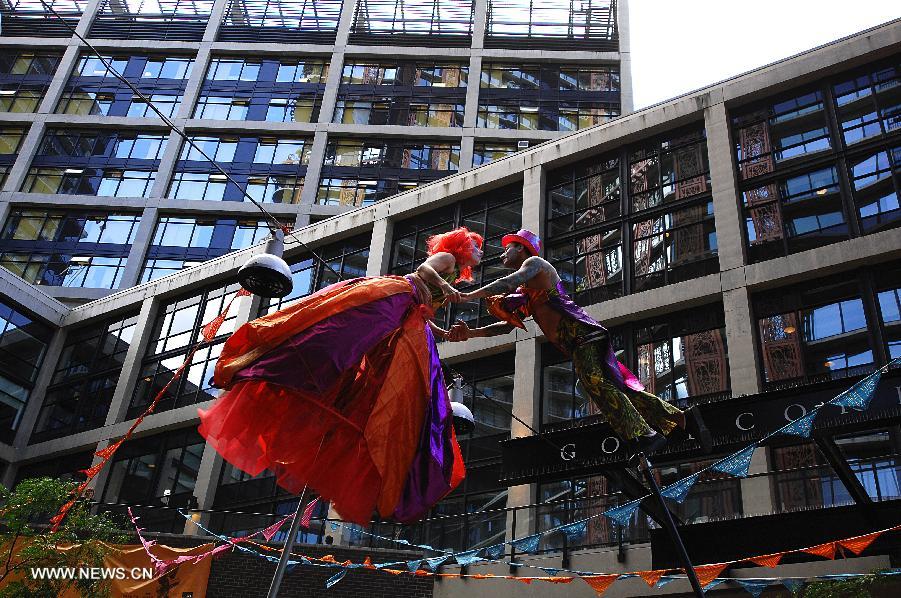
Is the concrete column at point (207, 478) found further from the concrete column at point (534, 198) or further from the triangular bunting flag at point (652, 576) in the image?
the triangular bunting flag at point (652, 576)

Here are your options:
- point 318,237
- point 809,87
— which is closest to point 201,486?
point 318,237

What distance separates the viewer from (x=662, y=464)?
16672 millimetres

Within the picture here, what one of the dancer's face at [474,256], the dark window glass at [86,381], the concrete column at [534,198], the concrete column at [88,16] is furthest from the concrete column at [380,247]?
the concrete column at [88,16]

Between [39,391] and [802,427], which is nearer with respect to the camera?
[802,427]

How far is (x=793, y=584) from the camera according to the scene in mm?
10531

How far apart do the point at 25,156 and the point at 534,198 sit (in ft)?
117

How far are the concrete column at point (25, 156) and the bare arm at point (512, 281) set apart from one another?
153ft

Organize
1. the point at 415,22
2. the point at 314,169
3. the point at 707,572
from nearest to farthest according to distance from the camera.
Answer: the point at 707,572 → the point at 314,169 → the point at 415,22

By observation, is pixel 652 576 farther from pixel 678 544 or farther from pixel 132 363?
pixel 132 363

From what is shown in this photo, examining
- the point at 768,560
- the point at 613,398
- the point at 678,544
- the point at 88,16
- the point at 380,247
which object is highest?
the point at 88,16

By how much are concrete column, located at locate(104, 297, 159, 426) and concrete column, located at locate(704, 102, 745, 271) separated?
21714 mm

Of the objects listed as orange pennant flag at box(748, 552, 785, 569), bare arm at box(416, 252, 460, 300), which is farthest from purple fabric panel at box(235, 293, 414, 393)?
orange pennant flag at box(748, 552, 785, 569)

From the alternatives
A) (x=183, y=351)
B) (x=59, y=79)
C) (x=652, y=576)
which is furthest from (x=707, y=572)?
(x=59, y=79)

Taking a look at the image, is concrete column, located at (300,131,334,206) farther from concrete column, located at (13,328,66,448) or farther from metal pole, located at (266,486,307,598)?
metal pole, located at (266,486,307,598)
